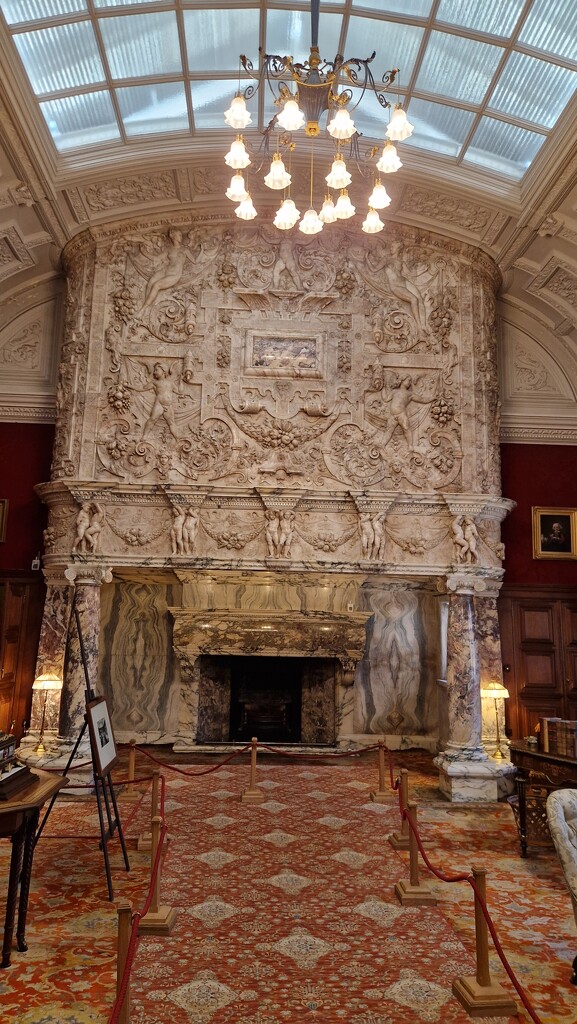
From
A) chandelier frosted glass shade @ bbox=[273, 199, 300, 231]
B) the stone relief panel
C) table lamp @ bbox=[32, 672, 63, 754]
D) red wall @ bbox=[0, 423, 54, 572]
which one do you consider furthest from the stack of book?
red wall @ bbox=[0, 423, 54, 572]

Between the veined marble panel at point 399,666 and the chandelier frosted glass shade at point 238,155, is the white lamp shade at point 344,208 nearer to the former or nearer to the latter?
the chandelier frosted glass shade at point 238,155

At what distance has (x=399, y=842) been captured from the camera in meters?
7.01

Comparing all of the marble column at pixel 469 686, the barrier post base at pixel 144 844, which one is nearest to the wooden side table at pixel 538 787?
the marble column at pixel 469 686

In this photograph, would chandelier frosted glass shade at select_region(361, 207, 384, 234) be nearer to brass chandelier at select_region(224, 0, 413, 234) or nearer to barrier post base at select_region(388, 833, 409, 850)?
brass chandelier at select_region(224, 0, 413, 234)

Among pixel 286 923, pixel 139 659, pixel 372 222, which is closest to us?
pixel 286 923

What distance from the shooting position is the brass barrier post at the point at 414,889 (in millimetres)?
5648

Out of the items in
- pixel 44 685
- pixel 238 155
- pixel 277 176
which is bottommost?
pixel 44 685

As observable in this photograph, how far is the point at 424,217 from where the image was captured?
10.8 metres

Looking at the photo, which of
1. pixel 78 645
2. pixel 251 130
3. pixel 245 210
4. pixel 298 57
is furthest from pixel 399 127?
pixel 78 645

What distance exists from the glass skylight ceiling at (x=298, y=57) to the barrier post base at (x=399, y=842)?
8796mm

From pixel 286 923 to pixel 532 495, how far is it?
8511 millimetres

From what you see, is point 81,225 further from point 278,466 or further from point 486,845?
point 486,845

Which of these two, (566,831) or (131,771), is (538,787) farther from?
(131,771)

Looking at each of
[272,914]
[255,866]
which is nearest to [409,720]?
[255,866]
